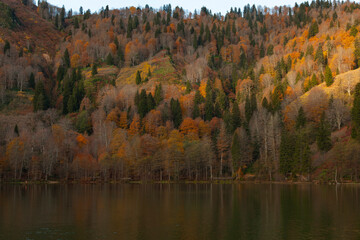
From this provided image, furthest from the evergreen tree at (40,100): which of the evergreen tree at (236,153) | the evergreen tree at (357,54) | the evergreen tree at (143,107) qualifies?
the evergreen tree at (357,54)

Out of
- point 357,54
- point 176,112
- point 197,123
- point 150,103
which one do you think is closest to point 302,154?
point 197,123

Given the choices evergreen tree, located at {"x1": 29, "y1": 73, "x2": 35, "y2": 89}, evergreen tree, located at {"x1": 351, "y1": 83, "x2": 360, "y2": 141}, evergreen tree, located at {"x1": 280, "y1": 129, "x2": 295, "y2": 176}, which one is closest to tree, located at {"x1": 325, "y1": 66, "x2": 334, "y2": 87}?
evergreen tree, located at {"x1": 351, "y1": 83, "x2": 360, "y2": 141}

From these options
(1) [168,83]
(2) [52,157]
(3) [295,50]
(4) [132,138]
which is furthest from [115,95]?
(3) [295,50]

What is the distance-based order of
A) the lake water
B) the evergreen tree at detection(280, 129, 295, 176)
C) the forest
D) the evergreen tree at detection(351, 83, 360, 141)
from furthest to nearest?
1. the forest
2. the evergreen tree at detection(280, 129, 295, 176)
3. the evergreen tree at detection(351, 83, 360, 141)
4. the lake water

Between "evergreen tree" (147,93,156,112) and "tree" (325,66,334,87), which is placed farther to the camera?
"evergreen tree" (147,93,156,112)

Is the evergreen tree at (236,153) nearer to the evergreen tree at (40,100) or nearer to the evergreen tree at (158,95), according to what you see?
the evergreen tree at (158,95)

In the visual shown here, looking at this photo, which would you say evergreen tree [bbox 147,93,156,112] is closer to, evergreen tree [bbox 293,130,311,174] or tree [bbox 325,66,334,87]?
evergreen tree [bbox 293,130,311,174]

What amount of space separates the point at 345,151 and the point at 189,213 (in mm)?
57185

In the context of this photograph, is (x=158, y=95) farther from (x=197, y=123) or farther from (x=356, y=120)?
(x=356, y=120)

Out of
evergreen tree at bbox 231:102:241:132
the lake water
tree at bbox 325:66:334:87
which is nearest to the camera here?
the lake water

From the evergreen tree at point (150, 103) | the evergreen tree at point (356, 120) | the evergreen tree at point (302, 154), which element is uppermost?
the evergreen tree at point (150, 103)

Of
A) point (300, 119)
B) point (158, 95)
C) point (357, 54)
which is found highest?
point (357, 54)

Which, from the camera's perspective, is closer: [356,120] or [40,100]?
[356,120]

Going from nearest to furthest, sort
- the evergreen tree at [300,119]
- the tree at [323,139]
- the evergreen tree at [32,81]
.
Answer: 1. the tree at [323,139]
2. the evergreen tree at [300,119]
3. the evergreen tree at [32,81]
